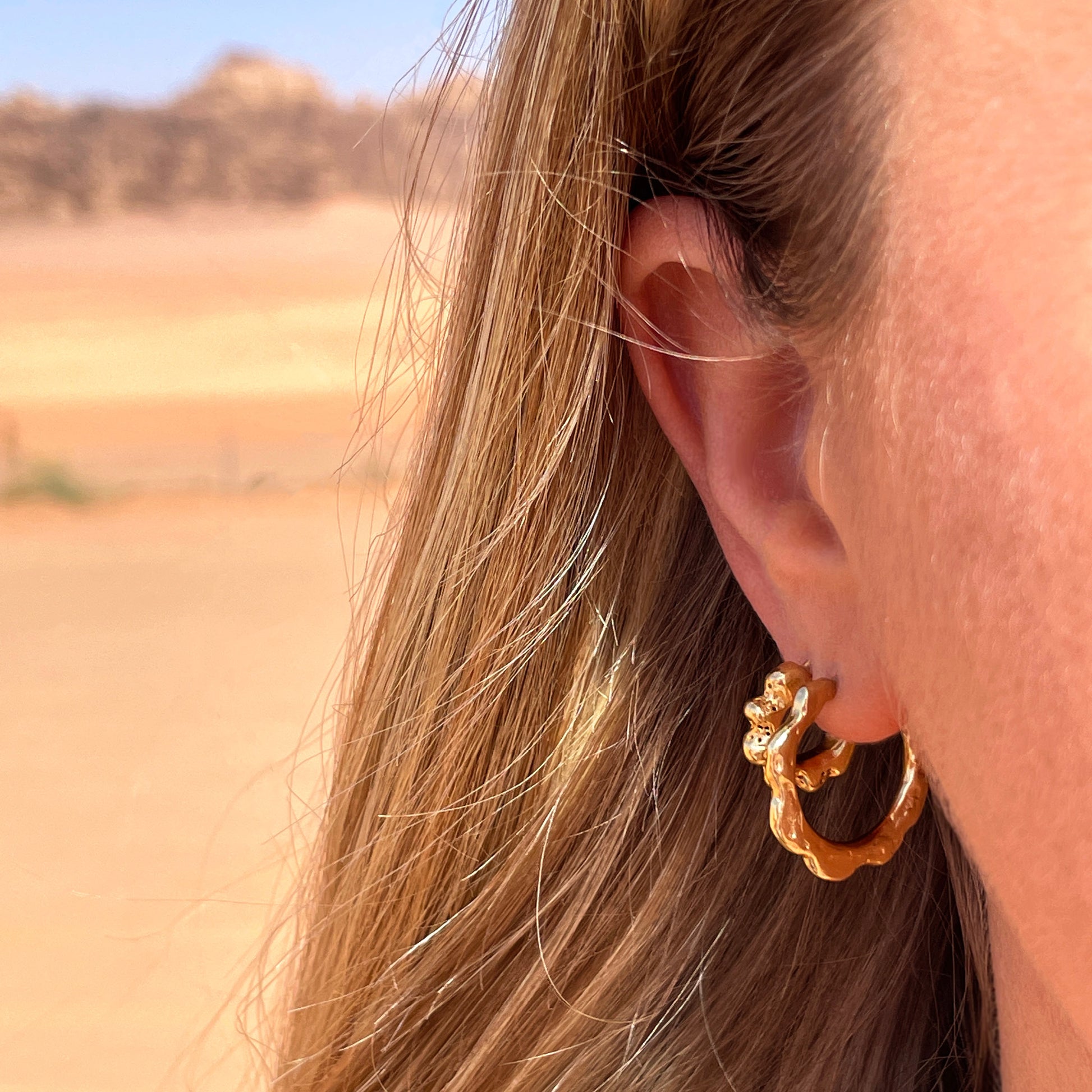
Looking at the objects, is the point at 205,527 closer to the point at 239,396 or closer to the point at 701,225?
the point at 239,396

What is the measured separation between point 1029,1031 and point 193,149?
714 inches

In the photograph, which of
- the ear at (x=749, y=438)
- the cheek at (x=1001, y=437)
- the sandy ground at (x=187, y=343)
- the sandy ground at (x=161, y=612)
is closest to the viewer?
the cheek at (x=1001, y=437)

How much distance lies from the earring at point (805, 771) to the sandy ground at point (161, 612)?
0.50 meters

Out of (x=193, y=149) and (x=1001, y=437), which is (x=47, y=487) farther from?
(x=1001, y=437)

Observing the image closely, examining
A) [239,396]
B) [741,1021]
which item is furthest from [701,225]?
[239,396]

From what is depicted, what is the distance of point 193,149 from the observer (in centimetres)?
1684

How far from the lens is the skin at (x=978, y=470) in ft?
1.58

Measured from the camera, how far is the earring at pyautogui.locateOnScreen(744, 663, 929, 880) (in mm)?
646

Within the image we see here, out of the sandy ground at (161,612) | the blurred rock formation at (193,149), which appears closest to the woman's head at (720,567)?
the sandy ground at (161,612)

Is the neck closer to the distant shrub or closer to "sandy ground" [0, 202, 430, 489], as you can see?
"sandy ground" [0, 202, 430, 489]

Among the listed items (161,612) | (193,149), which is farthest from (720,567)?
(193,149)

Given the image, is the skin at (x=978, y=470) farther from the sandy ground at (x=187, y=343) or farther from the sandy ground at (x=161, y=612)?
the sandy ground at (x=187, y=343)

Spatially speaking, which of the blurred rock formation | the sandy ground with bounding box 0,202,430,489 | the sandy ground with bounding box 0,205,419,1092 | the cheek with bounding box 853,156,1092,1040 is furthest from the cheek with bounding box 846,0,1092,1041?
Result: the blurred rock formation

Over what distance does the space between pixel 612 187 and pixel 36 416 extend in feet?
40.4
